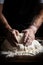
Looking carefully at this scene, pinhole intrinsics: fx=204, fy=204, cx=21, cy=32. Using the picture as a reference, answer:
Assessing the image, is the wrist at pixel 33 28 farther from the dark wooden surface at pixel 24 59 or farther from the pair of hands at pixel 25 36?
the dark wooden surface at pixel 24 59

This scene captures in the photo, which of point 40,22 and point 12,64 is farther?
point 40,22

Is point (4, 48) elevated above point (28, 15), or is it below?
below

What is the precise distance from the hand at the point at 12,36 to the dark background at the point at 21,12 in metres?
0.02

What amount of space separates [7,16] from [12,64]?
8.0 inches

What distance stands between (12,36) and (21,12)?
0.11 meters

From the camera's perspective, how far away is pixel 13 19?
0.84m

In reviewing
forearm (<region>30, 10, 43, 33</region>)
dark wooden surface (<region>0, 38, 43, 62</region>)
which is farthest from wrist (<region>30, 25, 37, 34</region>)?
dark wooden surface (<region>0, 38, 43, 62</region>)

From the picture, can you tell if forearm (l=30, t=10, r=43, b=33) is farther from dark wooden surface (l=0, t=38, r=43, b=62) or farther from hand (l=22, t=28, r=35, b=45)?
dark wooden surface (l=0, t=38, r=43, b=62)

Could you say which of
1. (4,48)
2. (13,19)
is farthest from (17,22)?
(4,48)

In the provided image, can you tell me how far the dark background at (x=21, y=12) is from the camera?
2.71ft

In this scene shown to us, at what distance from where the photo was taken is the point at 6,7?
0.83 meters

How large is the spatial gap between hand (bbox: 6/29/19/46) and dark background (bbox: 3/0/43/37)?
0.02m

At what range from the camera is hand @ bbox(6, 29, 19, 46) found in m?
0.85

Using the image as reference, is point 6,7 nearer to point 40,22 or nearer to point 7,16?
point 7,16
